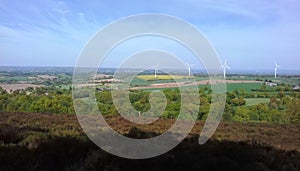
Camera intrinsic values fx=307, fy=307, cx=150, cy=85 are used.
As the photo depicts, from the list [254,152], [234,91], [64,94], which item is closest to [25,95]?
[64,94]

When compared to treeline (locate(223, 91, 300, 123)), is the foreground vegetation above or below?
above

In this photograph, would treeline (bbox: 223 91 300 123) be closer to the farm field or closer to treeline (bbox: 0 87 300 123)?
treeline (bbox: 0 87 300 123)

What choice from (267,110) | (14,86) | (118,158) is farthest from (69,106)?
(118,158)

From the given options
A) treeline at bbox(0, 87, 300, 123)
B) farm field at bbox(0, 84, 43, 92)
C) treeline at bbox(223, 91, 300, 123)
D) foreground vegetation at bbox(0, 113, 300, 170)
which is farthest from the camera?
farm field at bbox(0, 84, 43, 92)

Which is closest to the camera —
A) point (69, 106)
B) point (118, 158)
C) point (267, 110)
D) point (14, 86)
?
point (118, 158)

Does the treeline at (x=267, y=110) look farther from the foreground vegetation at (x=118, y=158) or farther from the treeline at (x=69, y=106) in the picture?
the foreground vegetation at (x=118, y=158)

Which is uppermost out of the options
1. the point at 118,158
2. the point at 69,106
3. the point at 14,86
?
the point at 118,158

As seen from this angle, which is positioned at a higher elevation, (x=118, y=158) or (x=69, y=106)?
(x=118, y=158)

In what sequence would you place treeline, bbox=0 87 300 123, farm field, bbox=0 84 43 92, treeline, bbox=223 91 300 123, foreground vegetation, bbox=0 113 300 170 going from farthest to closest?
farm field, bbox=0 84 43 92 < treeline, bbox=223 91 300 123 < treeline, bbox=0 87 300 123 < foreground vegetation, bbox=0 113 300 170

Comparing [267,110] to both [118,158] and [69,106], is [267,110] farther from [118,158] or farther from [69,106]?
[118,158]

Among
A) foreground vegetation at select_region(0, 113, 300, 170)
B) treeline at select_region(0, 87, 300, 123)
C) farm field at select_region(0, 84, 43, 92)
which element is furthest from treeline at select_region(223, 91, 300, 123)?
farm field at select_region(0, 84, 43, 92)

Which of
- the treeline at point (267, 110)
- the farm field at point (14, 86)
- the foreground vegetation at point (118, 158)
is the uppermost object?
the foreground vegetation at point (118, 158)

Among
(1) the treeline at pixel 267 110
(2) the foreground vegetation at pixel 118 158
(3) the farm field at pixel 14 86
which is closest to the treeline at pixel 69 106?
(1) the treeline at pixel 267 110
